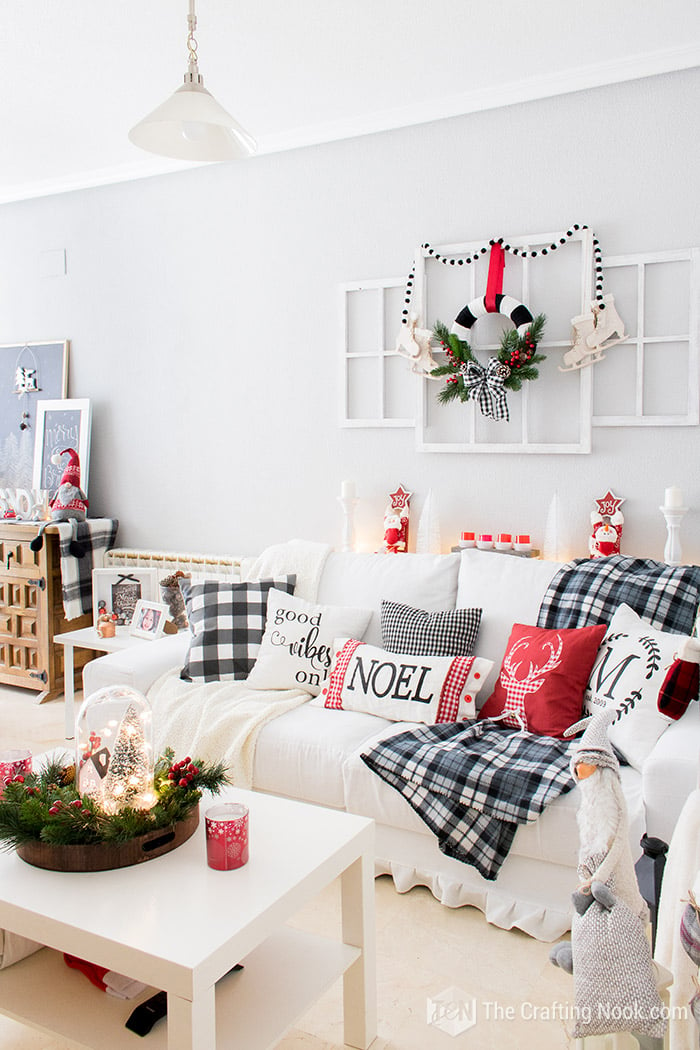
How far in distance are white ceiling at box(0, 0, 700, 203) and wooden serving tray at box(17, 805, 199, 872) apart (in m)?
2.29

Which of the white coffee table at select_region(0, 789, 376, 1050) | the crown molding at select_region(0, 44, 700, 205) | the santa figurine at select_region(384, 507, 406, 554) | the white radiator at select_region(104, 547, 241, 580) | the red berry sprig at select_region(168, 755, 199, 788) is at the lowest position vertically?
the white coffee table at select_region(0, 789, 376, 1050)

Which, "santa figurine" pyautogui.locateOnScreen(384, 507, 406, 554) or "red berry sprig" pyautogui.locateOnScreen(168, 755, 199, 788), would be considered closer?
"red berry sprig" pyautogui.locateOnScreen(168, 755, 199, 788)

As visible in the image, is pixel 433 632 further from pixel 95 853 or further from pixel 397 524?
pixel 95 853

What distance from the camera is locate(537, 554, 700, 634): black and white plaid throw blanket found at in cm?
249

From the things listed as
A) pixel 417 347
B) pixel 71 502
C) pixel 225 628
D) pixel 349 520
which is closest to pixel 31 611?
pixel 71 502

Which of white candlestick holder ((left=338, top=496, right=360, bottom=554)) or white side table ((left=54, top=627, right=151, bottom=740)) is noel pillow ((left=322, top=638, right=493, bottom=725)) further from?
white side table ((left=54, top=627, right=151, bottom=740))

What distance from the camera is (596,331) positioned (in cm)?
297

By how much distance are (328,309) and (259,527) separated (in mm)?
1005

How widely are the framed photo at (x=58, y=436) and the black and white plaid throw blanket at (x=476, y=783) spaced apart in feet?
8.44

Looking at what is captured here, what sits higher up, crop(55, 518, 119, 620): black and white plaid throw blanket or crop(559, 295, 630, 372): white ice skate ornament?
crop(559, 295, 630, 372): white ice skate ornament

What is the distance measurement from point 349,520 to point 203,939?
7.39ft

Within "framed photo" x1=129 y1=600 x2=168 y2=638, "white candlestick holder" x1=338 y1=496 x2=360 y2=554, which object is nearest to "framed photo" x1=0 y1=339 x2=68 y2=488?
"framed photo" x1=129 y1=600 x2=168 y2=638

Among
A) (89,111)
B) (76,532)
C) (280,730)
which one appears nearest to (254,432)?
(76,532)

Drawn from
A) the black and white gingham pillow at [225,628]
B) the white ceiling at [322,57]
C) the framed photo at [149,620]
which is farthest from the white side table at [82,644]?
the white ceiling at [322,57]
